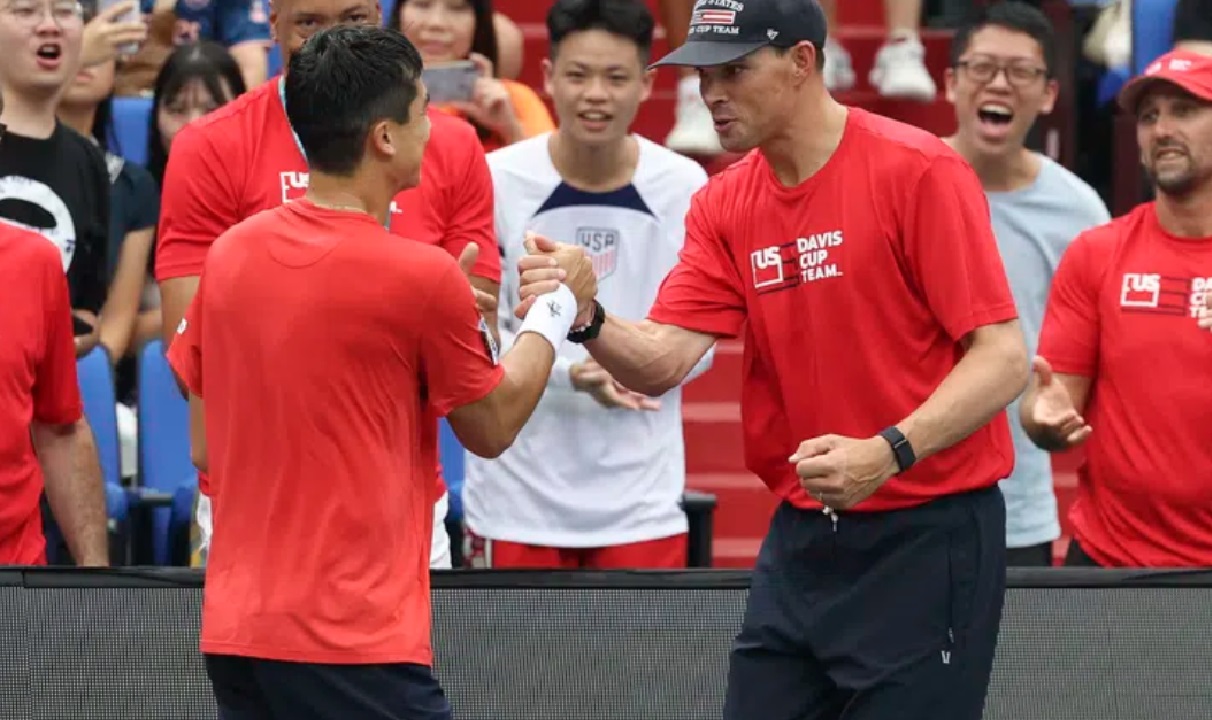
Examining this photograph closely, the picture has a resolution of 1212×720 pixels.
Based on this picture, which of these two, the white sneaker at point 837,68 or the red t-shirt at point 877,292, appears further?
the white sneaker at point 837,68

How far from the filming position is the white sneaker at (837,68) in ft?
28.4

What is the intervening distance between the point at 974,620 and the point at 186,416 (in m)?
3.35

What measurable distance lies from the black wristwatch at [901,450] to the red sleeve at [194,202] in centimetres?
181

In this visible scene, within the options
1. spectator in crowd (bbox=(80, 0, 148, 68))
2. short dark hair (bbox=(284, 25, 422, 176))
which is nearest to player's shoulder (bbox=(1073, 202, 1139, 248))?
short dark hair (bbox=(284, 25, 422, 176))

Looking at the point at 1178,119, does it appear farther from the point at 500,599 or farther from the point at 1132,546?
the point at 500,599

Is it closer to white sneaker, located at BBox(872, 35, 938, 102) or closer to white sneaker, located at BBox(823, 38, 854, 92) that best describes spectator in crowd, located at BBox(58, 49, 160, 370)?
white sneaker, located at BBox(823, 38, 854, 92)

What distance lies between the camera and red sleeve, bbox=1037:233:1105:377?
18.6 ft

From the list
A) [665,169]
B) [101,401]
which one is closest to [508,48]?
[665,169]

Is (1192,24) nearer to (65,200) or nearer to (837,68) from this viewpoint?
(837,68)

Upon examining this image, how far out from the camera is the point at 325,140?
145 inches

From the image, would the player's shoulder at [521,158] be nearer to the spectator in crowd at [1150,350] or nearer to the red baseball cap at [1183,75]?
the spectator in crowd at [1150,350]

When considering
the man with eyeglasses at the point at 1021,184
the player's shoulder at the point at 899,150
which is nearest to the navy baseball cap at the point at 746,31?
the player's shoulder at the point at 899,150

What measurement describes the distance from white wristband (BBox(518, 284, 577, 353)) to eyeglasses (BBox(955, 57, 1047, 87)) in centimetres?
306

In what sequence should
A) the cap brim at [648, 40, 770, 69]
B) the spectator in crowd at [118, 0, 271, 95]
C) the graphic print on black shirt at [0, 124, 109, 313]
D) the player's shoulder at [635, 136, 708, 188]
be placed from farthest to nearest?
the spectator in crowd at [118, 0, 271, 95], the graphic print on black shirt at [0, 124, 109, 313], the player's shoulder at [635, 136, 708, 188], the cap brim at [648, 40, 770, 69]
